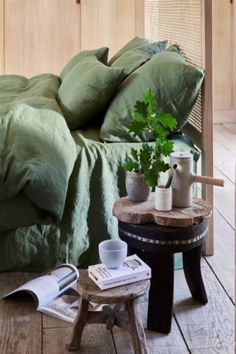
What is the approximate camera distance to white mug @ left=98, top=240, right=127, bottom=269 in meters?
1.96

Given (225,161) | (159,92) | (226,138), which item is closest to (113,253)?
(159,92)

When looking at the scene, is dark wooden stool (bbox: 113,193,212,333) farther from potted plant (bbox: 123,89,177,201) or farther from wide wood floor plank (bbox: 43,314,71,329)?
wide wood floor plank (bbox: 43,314,71,329)

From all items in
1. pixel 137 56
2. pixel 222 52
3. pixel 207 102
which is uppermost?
pixel 222 52

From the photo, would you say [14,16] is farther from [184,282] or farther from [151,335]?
[151,335]

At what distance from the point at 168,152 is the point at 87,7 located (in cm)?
375

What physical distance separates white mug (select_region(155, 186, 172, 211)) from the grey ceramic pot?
0.30 ft

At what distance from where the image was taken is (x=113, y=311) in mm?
2057

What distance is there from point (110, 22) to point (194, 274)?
3736 millimetres

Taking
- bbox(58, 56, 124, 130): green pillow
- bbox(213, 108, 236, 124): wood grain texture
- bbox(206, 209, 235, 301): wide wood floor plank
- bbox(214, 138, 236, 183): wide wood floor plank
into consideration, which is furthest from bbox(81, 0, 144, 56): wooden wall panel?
bbox(206, 209, 235, 301): wide wood floor plank

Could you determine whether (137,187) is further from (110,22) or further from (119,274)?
(110,22)

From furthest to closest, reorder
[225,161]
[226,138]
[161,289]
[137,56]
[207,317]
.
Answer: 1. [226,138]
2. [225,161]
3. [137,56]
4. [207,317]
5. [161,289]

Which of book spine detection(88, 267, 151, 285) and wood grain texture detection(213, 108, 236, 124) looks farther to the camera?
wood grain texture detection(213, 108, 236, 124)

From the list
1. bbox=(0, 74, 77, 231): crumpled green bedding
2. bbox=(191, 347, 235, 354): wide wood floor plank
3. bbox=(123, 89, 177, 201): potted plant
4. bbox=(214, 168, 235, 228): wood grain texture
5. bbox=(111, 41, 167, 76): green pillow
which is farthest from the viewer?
bbox=(214, 168, 235, 228): wood grain texture

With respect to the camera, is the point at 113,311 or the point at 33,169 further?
the point at 33,169
